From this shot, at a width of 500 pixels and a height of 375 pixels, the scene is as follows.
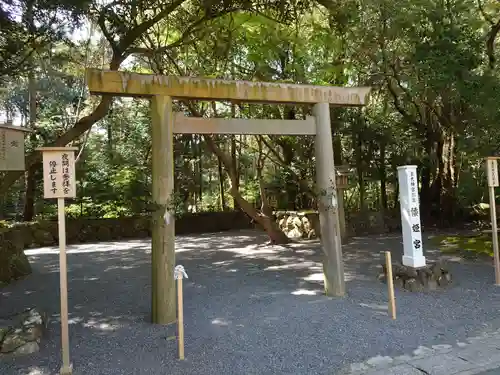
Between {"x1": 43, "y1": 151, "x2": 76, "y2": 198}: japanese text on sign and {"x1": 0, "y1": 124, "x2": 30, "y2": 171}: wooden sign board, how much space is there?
2.88ft

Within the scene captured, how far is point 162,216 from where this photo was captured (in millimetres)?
4520

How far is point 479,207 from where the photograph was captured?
14062 millimetres

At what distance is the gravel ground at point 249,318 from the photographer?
3535 mm

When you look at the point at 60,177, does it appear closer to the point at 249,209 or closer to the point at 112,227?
the point at 249,209

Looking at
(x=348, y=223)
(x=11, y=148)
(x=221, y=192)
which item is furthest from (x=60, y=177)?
(x=221, y=192)

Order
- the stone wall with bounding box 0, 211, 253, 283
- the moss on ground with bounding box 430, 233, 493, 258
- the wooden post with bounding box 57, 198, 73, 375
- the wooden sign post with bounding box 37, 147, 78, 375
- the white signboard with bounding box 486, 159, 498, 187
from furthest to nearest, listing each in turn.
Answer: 1. the stone wall with bounding box 0, 211, 253, 283
2. the moss on ground with bounding box 430, 233, 493, 258
3. the white signboard with bounding box 486, 159, 498, 187
4. the wooden sign post with bounding box 37, 147, 78, 375
5. the wooden post with bounding box 57, 198, 73, 375

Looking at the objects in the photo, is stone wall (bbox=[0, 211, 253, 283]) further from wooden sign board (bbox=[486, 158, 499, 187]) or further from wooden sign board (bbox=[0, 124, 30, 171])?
wooden sign board (bbox=[486, 158, 499, 187])

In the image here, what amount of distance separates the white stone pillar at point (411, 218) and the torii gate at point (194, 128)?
1.26 m

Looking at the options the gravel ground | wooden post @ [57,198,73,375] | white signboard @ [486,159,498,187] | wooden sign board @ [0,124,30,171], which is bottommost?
the gravel ground

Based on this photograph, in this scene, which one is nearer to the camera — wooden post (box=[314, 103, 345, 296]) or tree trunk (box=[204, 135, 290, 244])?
wooden post (box=[314, 103, 345, 296])

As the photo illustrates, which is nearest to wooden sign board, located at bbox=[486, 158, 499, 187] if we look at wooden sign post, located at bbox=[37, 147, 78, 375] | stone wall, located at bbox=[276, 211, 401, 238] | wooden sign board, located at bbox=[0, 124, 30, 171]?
wooden sign post, located at bbox=[37, 147, 78, 375]

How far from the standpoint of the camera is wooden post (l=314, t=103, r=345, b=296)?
5371 mm

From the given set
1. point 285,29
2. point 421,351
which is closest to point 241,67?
point 285,29

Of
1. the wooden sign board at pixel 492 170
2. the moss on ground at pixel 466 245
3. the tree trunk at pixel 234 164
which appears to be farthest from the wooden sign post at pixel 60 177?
the moss on ground at pixel 466 245
